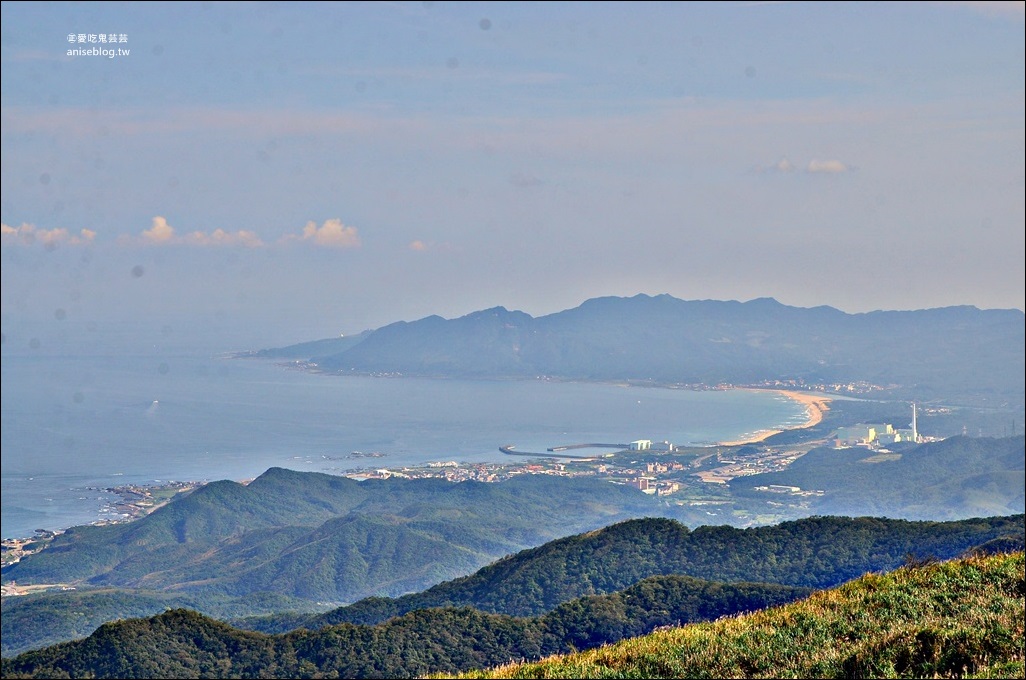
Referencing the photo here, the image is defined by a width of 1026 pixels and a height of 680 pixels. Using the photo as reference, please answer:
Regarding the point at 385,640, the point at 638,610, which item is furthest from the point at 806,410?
the point at 385,640

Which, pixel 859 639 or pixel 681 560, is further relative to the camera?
pixel 681 560

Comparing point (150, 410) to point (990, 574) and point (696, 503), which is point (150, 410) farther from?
point (990, 574)

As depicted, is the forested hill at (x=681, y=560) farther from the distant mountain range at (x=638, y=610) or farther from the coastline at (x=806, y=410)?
the coastline at (x=806, y=410)

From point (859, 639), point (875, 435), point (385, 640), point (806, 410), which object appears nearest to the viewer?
point (859, 639)

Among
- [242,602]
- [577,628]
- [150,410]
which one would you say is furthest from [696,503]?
[150,410]

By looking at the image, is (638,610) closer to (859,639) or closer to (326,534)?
(859,639)

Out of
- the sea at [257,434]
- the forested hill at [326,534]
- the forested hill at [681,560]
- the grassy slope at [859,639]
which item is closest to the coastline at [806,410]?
the sea at [257,434]
